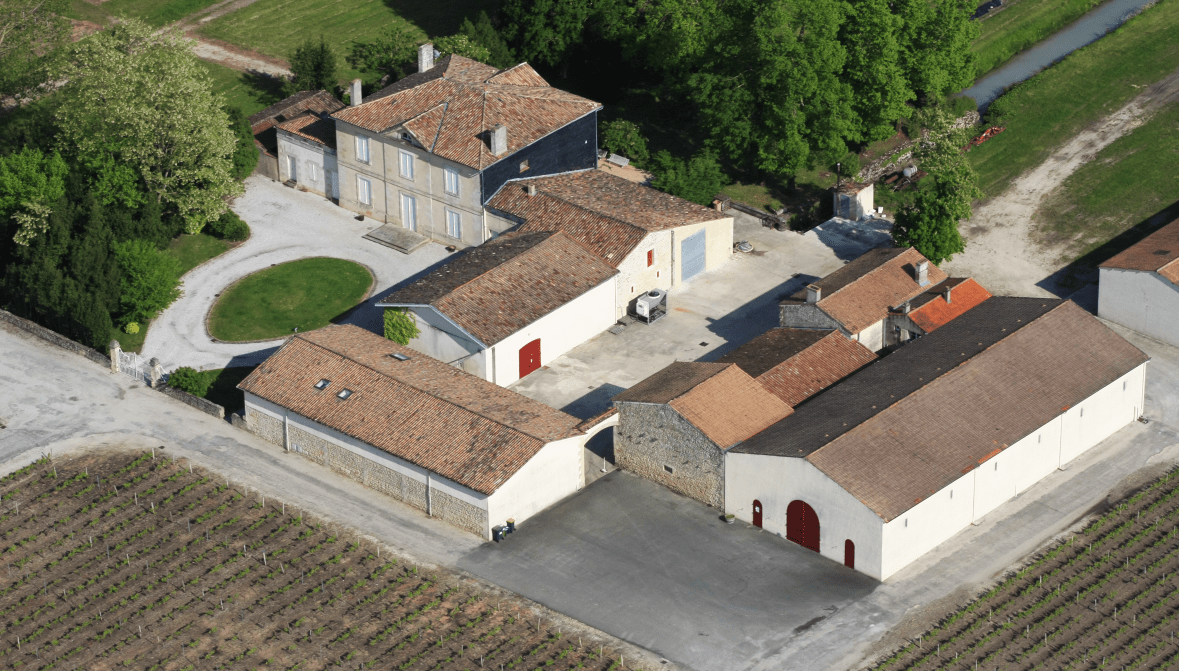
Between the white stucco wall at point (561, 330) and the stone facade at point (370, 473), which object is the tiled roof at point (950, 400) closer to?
the stone facade at point (370, 473)

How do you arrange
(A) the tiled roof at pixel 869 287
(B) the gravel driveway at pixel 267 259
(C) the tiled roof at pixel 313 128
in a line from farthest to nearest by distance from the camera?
(C) the tiled roof at pixel 313 128, (B) the gravel driveway at pixel 267 259, (A) the tiled roof at pixel 869 287

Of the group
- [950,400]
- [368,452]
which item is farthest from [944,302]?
[368,452]

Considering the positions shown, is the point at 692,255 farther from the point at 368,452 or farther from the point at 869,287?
the point at 368,452

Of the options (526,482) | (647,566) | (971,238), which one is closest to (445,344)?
(526,482)

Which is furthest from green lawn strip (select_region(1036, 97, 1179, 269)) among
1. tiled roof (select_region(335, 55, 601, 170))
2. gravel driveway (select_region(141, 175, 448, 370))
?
gravel driveway (select_region(141, 175, 448, 370))

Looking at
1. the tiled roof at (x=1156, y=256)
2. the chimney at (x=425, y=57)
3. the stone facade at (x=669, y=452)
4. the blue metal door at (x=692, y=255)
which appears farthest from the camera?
the chimney at (x=425, y=57)

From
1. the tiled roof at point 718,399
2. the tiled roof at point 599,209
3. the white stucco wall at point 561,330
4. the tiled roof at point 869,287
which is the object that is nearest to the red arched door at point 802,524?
the tiled roof at point 718,399

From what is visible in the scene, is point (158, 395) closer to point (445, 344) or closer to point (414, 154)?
point (445, 344)
